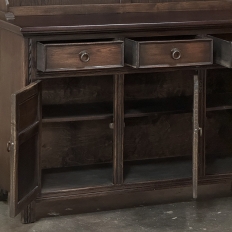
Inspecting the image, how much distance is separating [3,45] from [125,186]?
1.03m

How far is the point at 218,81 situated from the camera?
15.1 feet

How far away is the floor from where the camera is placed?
152 inches

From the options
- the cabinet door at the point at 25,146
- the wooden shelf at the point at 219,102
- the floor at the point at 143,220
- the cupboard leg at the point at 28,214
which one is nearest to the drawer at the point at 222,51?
the wooden shelf at the point at 219,102

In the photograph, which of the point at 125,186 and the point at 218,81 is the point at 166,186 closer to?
the point at 125,186

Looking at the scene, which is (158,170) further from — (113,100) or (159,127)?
(113,100)

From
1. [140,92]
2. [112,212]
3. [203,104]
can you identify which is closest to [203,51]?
[203,104]

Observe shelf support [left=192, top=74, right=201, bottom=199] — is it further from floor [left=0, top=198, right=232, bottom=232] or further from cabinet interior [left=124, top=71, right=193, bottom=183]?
cabinet interior [left=124, top=71, right=193, bottom=183]

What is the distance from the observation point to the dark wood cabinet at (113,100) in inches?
143

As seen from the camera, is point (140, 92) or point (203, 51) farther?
point (140, 92)

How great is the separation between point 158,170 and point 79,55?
3.23ft

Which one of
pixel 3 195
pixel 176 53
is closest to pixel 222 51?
pixel 176 53

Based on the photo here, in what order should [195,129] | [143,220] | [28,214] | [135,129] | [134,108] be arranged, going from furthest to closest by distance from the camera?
1. [135,129]
2. [134,108]
3. [143,220]
4. [28,214]
5. [195,129]

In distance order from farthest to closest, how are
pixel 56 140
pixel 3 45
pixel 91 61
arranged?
1. pixel 56 140
2. pixel 3 45
3. pixel 91 61

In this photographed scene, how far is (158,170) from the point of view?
4.27m
